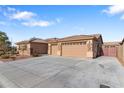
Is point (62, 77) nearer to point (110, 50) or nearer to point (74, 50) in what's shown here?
point (74, 50)

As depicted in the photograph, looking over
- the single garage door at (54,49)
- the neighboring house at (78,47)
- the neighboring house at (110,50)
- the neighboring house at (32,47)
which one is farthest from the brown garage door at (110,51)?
the neighboring house at (32,47)

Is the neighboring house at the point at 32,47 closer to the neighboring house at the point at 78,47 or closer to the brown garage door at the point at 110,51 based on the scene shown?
the neighboring house at the point at 78,47

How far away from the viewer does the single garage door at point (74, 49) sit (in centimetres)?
1568

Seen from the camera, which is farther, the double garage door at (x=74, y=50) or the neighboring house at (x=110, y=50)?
the neighboring house at (x=110, y=50)

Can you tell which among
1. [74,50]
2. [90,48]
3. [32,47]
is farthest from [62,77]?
[32,47]

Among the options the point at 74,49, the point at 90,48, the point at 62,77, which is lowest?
the point at 62,77

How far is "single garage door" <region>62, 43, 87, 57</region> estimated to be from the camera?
15.7m

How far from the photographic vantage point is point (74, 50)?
16.7m

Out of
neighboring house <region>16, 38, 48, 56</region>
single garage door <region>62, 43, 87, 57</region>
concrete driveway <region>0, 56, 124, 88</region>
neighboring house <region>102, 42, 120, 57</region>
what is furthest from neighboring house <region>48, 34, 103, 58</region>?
concrete driveway <region>0, 56, 124, 88</region>

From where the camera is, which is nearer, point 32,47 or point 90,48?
point 90,48

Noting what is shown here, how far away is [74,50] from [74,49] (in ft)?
0.54

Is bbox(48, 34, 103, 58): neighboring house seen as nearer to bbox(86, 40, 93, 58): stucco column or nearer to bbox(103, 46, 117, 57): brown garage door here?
bbox(86, 40, 93, 58): stucco column
